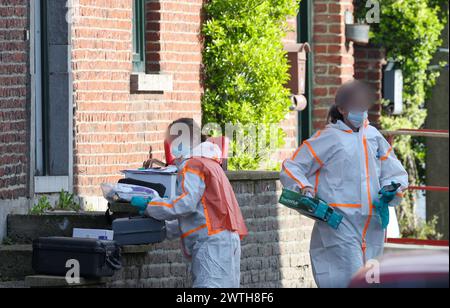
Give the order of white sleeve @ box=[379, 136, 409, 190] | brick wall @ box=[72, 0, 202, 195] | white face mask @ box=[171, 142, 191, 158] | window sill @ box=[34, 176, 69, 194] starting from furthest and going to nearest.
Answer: brick wall @ box=[72, 0, 202, 195]
window sill @ box=[34, 176, 69, 194]
white face mask @ box=[171, 142, 191, 158]
white sleeve @ box=[379, 136, 409, 190]

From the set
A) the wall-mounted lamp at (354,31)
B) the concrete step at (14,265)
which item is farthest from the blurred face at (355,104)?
the wall-mounted lamp at (354,31)

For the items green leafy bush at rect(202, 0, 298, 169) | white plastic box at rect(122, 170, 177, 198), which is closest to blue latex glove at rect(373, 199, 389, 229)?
white plastic box at rect(122, 170, 177, 198)

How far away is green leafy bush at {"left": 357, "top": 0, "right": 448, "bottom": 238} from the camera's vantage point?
1986 cm

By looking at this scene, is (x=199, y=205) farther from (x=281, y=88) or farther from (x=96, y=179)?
(x=281, y=88)

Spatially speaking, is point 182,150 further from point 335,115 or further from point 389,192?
point 389,192

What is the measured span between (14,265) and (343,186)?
8.67ft

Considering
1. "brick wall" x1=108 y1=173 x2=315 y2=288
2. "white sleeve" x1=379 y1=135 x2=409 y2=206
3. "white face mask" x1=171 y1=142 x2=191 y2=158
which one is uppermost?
"white face mask" x1=171 y1=142 x2=191 y2=158

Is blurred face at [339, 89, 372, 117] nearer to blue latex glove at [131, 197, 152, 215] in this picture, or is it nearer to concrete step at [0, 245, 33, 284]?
blue latex glove at [131, 197, 152, 215]

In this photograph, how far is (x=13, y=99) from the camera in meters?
11.0

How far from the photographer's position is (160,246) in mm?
11109

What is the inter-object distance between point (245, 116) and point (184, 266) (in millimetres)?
3024

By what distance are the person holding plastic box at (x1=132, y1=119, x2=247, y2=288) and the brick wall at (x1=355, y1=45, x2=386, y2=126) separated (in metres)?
10.3

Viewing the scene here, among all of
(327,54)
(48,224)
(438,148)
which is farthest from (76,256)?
(438,148)
